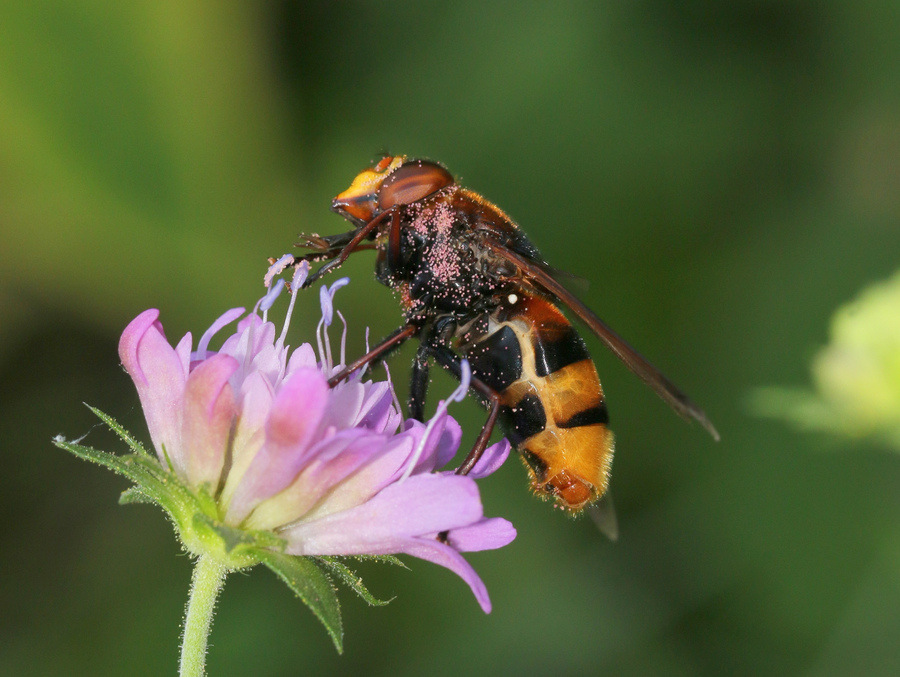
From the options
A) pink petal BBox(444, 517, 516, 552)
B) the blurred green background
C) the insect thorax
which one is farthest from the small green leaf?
the blurred green background

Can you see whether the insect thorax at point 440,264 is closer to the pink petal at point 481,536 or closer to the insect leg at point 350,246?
the insect leg at point 350,246

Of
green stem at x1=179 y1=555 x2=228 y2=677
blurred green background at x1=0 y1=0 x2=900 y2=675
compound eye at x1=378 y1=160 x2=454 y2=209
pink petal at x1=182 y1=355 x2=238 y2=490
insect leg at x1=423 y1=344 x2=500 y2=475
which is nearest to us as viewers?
green stem at x1=179 y1=555 x2=228 y2=677

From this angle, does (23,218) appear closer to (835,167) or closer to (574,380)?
(574,380)

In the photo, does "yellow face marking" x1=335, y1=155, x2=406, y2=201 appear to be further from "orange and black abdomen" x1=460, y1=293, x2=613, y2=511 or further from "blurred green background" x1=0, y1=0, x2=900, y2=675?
"blurred green background" x1=0, y1=0, x2=900, y2=675

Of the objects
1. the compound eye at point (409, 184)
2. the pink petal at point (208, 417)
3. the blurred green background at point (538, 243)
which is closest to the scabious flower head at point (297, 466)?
the pink petal at point (208, 417)

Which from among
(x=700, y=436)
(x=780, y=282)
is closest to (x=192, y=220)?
(x=700, y=436)

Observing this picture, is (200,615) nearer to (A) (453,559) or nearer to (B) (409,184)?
(A) (453,559)

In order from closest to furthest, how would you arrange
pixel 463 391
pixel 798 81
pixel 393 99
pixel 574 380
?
1. pixel 463 391
2. pixel 574 380
3. pixel 393 99
4. pixel 798 81

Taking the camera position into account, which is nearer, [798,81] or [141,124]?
[141,124]
